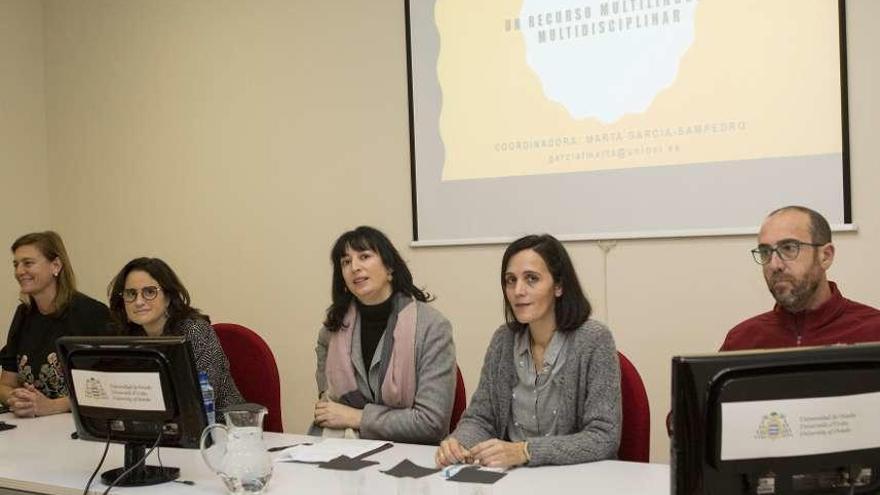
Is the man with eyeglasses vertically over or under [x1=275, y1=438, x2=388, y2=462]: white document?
over

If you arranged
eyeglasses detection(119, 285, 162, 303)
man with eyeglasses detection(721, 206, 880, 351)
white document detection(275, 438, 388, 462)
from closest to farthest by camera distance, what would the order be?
white document detection(275, 438, 388, 462) → man with eyeglasses detection(721, 206, 880, 351) → eyeglasses detection(119, 285, 162, 303)

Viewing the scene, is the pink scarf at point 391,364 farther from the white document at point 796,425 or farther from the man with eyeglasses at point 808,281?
the white document at point 796,425

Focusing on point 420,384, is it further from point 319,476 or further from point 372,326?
point 319,476

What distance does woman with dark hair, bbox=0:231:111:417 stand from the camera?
10.4 feet

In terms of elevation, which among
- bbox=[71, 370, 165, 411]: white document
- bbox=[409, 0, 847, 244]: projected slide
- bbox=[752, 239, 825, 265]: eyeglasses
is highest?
bbox=[409, 0, 847, 244]: projected slide

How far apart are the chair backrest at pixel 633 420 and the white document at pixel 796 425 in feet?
2.70

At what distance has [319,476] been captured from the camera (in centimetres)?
198

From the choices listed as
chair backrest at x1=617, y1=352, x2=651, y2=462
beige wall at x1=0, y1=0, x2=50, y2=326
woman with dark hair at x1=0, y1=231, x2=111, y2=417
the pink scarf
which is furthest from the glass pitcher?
beige wall at x1=0, y1=0, x2=50, y2=326

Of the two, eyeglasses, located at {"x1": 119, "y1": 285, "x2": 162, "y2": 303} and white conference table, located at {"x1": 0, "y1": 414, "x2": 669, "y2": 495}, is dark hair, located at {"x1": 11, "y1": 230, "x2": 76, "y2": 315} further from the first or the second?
white conference table, located at {"x1": 0, "y1": 414, "x2": 669, "y2": 495}

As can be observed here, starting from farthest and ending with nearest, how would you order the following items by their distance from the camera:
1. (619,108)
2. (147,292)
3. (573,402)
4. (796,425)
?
(619,108) → (147,292) → (573,402) → (796,425)

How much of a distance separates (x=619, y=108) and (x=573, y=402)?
4.92 feet

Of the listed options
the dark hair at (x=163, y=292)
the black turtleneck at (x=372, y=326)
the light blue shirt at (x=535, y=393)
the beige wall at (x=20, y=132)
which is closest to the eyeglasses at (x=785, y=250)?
the light blue shirt at (x=535, y=393)

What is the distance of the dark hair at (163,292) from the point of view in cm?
282

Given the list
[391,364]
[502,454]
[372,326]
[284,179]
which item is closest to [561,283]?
[502,454]
